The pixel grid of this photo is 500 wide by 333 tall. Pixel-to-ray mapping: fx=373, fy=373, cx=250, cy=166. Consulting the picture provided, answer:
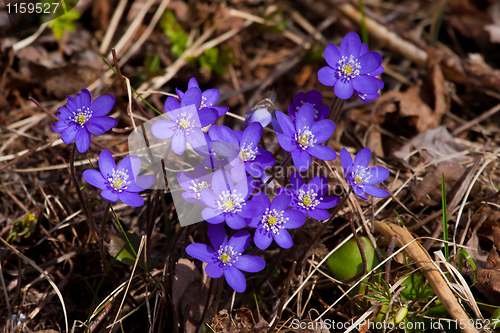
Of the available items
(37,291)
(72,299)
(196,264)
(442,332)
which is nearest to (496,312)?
(442,332)

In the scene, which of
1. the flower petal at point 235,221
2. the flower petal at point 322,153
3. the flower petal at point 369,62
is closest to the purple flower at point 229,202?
the flower petal at point 235,221

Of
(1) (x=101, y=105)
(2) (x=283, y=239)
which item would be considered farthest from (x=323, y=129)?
(1) (x=101, y=105)

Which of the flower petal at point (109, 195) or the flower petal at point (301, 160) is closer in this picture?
the flower petal at point (109, 195)

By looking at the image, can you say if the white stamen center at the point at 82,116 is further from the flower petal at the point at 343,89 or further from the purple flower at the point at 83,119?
the flower petal at the point at 343,89

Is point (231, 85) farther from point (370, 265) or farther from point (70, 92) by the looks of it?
point (370, 265)

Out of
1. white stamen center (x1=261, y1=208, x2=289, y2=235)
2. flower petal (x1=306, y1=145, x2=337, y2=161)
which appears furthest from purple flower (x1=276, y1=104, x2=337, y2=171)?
white stamen center (x1=261, y1=208, x2=289, y2=235)

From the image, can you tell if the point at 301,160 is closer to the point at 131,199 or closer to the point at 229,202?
the point at 229,202
